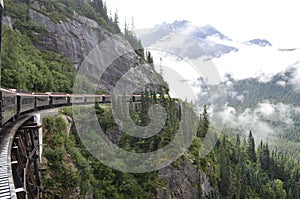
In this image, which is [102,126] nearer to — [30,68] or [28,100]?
[28,100]

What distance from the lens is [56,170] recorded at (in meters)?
16.9

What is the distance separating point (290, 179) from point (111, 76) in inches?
1970

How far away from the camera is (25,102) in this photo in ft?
59.6

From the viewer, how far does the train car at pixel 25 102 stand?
16.4 metres

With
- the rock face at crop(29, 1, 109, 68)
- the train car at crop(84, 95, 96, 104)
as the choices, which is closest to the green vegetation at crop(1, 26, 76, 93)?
the rock face at crop(29, 1, 109, 68)

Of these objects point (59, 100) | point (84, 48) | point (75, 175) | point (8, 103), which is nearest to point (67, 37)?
point (84, 48)

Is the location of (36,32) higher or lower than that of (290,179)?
higher

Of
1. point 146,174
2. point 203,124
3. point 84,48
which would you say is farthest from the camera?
point 84,48

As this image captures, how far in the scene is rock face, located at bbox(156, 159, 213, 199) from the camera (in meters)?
25.8

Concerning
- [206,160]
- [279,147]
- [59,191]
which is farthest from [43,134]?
[279,147]

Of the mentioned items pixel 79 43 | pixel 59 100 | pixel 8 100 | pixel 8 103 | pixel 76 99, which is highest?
pixel 79 43

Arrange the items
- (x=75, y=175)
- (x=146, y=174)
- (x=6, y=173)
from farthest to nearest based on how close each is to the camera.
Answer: (x=146, y=174)
(x=75, y=175)
(x=6, y=173)

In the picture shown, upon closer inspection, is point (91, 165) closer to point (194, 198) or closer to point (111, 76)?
point (194, 198)

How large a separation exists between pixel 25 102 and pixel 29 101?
145cm
